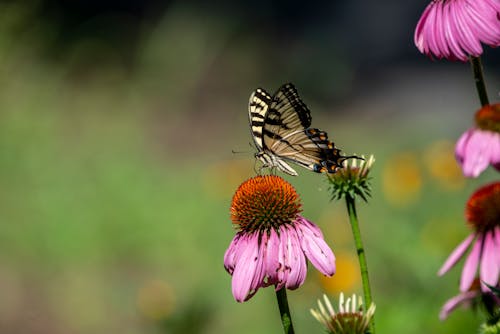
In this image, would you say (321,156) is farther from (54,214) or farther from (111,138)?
(111,138)

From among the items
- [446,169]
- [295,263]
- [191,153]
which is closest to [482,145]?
[295,263]

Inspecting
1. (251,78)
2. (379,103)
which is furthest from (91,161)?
(379,103)

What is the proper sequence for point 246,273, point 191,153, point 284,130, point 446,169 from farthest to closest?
point 191,153 → point 446,169 → point 284,130 → point 246,273

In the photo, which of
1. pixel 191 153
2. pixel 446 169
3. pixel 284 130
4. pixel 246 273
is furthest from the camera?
pixel 191 153

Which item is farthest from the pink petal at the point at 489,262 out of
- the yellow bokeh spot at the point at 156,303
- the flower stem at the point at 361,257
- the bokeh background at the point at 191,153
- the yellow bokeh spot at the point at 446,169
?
the yellow bokeh spot at the point at 446,169

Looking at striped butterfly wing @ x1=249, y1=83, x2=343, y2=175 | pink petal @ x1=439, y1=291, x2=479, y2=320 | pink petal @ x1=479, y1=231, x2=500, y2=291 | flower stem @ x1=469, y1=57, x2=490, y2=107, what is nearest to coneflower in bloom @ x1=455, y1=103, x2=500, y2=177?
flower stem @ x1=469, y1=57, x2=490, y2=107

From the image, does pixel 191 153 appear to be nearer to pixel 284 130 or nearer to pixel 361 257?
pixel 284 130
